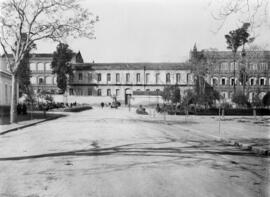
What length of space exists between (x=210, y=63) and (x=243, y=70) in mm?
4646

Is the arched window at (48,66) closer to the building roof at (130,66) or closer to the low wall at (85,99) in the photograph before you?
the building roof at (130,66)

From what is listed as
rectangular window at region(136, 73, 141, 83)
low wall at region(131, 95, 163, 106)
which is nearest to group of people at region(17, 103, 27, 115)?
low wall at region(131, 95, 163, 106)

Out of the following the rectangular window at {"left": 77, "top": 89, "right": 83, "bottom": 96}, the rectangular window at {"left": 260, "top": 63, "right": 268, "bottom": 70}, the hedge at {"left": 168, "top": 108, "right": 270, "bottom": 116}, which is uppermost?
the rectangular window at {"left": 260, "top": 63, "right": 268, "bottom": 70}

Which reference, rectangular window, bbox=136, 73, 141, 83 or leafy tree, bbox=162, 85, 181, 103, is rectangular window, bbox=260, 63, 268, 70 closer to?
leafy tree, bbox=162, 85, 181, 103

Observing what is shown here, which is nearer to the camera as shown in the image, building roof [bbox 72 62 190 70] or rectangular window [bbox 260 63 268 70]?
rectangular window [bbox 260 63 268 70]

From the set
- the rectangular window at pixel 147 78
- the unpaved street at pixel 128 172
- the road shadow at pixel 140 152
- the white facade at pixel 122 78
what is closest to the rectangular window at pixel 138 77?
the white facade at pixel 122 78

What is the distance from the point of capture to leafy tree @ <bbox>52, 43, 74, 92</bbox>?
75.8m

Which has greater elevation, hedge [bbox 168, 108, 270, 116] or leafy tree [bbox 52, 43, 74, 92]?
leafy tree [bbox 52, 43, 74, 92]

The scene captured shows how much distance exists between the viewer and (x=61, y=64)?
7575 centimetres

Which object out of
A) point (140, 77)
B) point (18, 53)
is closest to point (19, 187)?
point (18, 53)

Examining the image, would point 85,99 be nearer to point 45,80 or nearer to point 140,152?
point 45,80

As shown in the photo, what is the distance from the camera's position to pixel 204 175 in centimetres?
642

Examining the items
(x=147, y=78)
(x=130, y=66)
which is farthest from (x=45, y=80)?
(x=147, y=78)

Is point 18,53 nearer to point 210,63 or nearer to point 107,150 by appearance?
point 107,150
